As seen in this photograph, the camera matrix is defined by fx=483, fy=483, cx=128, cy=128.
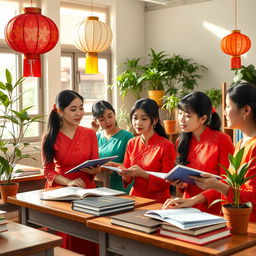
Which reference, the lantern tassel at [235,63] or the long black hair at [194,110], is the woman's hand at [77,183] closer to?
the long black hair at [194,110]

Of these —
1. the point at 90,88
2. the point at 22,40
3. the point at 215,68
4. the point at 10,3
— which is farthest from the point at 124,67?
the point at 22,40

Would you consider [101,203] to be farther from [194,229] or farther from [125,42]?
[125,42]

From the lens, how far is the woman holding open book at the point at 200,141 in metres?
2.86

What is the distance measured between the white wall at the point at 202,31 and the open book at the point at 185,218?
16.5 ft

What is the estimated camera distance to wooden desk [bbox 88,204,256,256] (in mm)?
1938

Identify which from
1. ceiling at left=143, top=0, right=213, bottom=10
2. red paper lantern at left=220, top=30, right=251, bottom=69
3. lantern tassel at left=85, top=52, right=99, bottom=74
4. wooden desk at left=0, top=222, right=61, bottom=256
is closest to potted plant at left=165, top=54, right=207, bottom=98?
ceiling at left=143, top=0, right=213, bottom=10

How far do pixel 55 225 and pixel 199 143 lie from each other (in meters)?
0.99

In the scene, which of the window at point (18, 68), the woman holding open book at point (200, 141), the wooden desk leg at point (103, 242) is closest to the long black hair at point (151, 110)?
the woman holding open book at point (200, 141)

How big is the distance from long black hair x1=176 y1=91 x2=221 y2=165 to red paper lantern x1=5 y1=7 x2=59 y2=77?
1.22 metres

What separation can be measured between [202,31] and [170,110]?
141 centimetres

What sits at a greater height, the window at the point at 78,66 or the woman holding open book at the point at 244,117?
the window at the point at 78,66

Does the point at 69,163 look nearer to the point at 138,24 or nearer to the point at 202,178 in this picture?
the point at 202,178

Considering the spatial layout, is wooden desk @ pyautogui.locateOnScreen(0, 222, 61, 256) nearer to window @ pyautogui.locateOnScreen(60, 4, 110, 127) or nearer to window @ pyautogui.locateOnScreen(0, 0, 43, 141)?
window @ pyautogui.locateOnScreen(0, 0, 43, 141)

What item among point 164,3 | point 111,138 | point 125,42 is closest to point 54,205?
point 111,138
